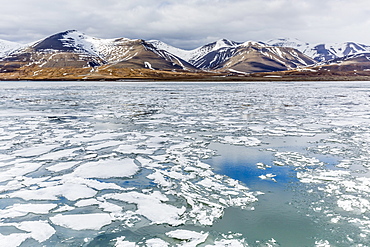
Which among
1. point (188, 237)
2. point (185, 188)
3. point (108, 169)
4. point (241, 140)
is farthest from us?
point (241, 140)

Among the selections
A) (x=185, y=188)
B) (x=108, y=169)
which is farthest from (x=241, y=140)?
(x=108, y=169)

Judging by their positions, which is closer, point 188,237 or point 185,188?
point 188,237

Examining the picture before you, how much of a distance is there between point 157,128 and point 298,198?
9.24 m

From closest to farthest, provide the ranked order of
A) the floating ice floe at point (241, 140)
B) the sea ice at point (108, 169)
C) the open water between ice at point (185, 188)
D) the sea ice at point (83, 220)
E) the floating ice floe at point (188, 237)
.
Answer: the floating ice floe at point (188, 237)
the open water between ice at point (185, 188)
the sea ice at point (83, 220)
the sea ice at point (108, 169)
the floating ice floe at point (241, 140)

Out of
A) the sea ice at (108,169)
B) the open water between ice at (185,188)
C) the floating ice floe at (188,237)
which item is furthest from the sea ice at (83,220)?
the sea ice at (108,169)

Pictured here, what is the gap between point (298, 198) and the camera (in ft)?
20.1

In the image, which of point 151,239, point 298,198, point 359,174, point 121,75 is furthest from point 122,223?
point 121,75

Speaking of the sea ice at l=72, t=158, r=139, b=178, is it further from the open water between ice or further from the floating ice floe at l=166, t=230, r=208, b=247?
the floating ice floe at l=166, t=230, r=208, b=247

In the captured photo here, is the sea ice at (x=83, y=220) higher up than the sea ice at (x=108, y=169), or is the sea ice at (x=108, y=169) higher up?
the sea ice at (x=108, y=169)

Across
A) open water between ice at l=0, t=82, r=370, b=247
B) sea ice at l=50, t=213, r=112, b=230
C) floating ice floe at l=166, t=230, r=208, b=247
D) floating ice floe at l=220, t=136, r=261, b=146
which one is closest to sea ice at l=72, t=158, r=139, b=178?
open water between ice at l=0, t=82, r=370, b=247

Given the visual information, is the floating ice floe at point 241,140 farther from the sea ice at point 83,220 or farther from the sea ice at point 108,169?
the sea ice at point 83,220

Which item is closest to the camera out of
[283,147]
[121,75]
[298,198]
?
[298,198]

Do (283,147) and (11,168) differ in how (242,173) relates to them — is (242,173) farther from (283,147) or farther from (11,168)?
(11,168)

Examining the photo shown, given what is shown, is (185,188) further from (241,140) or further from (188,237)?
(241,140)
